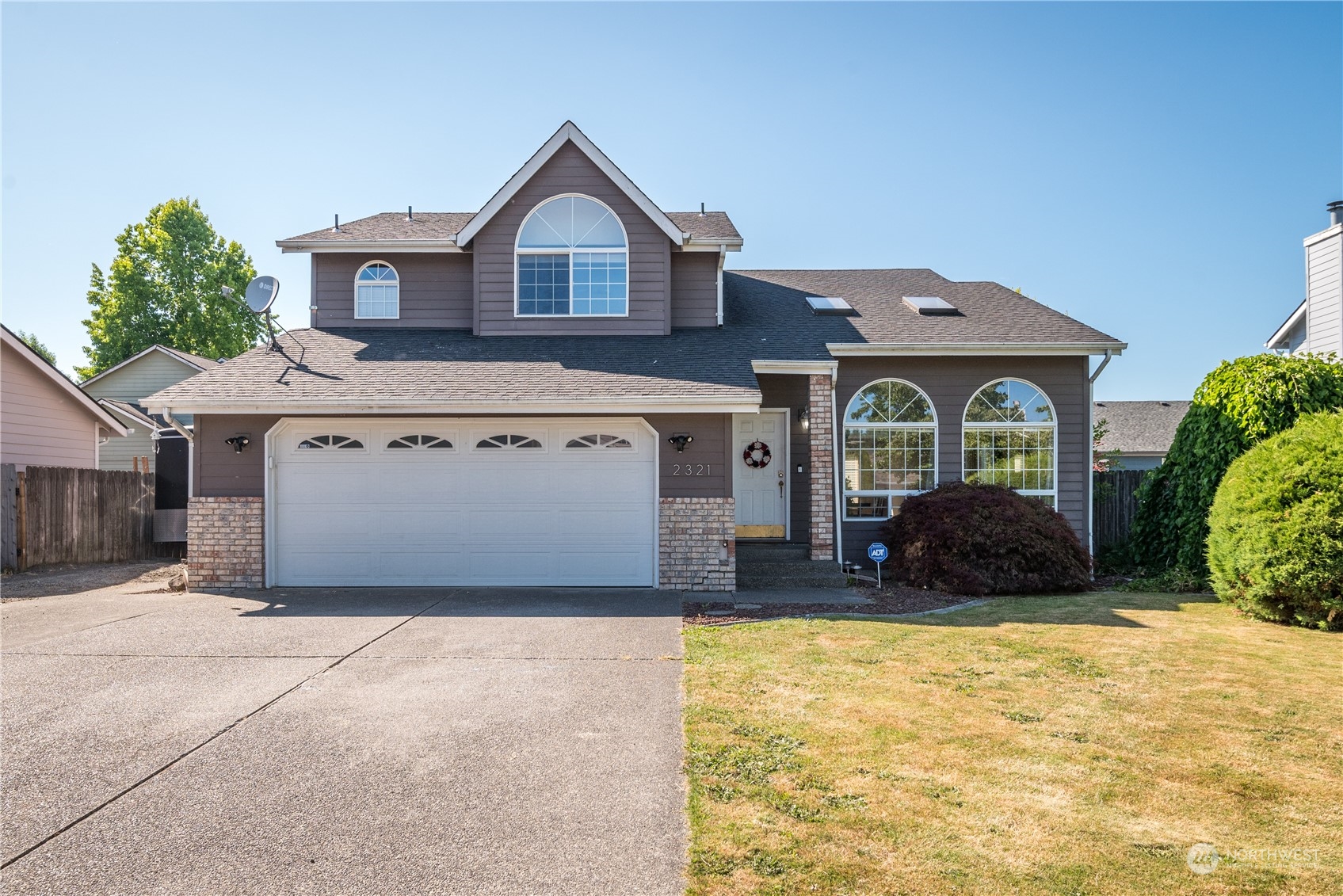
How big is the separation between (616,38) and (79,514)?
503 inches

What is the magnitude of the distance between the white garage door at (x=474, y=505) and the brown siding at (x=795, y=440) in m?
3.06

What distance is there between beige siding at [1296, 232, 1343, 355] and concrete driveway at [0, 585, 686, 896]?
14.3 metres

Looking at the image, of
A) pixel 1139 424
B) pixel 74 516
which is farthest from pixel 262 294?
pixel 1139 424

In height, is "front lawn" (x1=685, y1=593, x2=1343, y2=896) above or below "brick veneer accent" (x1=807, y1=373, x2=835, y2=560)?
below

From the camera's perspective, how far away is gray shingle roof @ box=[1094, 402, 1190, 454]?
31.5 m

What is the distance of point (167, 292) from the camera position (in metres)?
36.6

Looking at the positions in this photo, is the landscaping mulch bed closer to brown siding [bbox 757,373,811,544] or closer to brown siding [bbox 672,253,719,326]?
brown siding [bbox 757,373,811,544]

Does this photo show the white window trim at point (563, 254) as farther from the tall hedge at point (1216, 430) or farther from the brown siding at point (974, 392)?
the tall hedge at point (1216, 430)

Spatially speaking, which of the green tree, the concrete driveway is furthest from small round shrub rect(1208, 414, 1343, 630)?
the green tree

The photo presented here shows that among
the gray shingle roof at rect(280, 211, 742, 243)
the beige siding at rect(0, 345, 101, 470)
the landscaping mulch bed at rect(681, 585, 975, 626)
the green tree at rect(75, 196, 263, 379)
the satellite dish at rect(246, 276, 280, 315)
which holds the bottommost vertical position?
the landscaping mulch bed at rect(681, 585, 975, 626)

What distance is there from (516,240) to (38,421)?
11.6 meters

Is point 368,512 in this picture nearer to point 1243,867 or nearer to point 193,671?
point 193,671

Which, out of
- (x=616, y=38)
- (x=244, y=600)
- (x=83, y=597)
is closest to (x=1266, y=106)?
(x=616, y=38)

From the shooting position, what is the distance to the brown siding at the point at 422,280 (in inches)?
536
